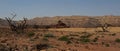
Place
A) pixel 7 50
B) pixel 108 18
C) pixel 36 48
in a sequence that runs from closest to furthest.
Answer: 1. pixel 7 50
2. pixel 36 48
3. pixel 108 18

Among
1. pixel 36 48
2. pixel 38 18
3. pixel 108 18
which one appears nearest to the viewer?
pixel 36 48

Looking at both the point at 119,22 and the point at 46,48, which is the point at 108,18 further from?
the point at 46,48

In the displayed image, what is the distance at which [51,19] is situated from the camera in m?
145

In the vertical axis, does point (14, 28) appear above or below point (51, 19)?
above

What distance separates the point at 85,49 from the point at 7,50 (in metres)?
6.75

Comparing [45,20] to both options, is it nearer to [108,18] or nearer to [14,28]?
[108,18]

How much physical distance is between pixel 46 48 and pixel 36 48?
2.01 feet

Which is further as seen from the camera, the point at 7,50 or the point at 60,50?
the point at 60,50

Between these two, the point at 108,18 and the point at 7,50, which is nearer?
the point at 7,50

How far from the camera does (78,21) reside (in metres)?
129

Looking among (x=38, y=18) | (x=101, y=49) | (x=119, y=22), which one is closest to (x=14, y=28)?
(x=101, y=49)

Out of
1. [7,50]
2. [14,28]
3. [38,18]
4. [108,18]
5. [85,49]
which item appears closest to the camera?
[7,50]

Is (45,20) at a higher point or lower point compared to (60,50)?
lower

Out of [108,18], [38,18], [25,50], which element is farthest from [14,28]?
[38,18]
